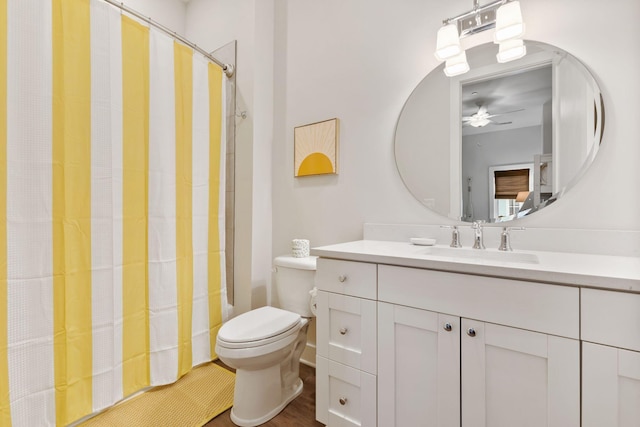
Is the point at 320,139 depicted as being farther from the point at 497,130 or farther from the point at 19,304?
the point at 19,304

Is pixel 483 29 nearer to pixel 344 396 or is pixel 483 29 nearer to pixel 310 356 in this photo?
pixel 344 396

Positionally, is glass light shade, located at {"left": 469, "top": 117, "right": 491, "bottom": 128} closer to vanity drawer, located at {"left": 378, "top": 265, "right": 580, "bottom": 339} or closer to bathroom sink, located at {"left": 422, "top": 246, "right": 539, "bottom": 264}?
bathroom sink, located at {"left": 422, "top": 246, "right": 539, "bottom": 264}

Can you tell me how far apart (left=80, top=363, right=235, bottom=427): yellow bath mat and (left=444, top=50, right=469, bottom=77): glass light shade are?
2064mm

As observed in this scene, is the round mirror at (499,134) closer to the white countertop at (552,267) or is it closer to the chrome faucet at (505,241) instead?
the chrome faucet at (505,241)

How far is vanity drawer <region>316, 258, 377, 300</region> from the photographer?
3.79 feet

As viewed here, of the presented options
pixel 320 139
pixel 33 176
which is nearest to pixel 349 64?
pixel 320 139

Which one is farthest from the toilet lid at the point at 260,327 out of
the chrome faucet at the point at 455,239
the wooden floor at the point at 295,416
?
the chrome faucet at the point at 455,239

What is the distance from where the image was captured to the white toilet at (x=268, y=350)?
1.31m

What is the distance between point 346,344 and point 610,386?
81 centimetres

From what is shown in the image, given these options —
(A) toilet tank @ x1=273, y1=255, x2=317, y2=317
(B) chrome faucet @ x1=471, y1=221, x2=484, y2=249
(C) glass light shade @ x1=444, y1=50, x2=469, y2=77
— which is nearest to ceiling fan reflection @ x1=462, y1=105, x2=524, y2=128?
A: (C) glass light shade @ x1=444, y1=50, x2=469, y2=77

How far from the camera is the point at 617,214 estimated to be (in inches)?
44.4

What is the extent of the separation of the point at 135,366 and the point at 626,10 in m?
2.72

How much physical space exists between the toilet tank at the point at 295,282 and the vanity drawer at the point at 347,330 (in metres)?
0.35

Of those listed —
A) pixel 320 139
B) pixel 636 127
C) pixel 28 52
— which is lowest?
pixel 636 127
